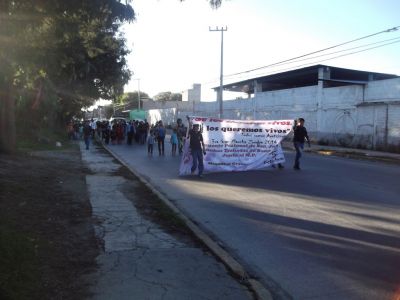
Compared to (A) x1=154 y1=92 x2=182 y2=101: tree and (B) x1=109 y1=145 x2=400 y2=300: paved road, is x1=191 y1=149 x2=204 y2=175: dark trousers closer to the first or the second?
(B) x1=109 y1=145 x2=400 y2=300: paved road

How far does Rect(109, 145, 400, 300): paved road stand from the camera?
17.6 ft

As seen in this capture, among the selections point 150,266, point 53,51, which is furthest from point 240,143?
point 150,266

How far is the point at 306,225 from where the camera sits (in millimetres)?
7961

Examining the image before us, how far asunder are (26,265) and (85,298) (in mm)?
1084

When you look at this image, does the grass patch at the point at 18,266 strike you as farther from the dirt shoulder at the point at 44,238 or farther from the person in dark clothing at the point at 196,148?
the person in dark clothing at the point at 196,148

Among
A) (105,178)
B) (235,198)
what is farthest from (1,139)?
(235,198)

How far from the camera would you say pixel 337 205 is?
9695 mm

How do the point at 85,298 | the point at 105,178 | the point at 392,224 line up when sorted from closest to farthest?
1. the point at 85,298
2. the point at 392,224
3. the point at 105,178

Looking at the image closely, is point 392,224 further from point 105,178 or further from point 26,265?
point 105,178

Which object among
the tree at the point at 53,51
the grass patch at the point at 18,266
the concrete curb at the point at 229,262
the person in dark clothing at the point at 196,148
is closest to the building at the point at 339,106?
the tree at the point at 53,51

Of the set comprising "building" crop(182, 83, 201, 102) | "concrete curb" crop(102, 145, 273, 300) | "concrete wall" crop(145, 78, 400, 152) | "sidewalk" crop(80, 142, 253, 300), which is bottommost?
"sidewalk" crop(80, 142, 253, 300)

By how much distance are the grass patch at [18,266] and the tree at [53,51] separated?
4036 mm

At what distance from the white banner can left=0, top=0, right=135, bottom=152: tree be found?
15.3ft

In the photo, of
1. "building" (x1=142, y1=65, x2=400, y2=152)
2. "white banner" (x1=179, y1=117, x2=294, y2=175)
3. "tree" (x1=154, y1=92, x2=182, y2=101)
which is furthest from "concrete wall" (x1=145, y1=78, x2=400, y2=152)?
"tree" (x1=154, y1=92, x2=182, y2=101)
